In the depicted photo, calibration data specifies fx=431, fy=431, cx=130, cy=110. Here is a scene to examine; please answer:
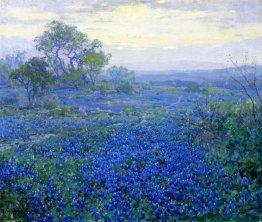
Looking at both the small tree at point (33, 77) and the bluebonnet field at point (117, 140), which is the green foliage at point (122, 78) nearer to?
the bluebonnet field at point (117, 140)

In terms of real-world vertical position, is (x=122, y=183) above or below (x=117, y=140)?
below

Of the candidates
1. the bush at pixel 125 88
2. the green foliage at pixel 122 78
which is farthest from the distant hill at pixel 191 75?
the bush at pixel 125 88

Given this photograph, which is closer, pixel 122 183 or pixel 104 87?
pixel 122 183

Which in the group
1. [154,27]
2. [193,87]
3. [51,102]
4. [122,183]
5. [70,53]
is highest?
[154,27]

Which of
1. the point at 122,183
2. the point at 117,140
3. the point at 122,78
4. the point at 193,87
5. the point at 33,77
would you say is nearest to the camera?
the point at 122,183

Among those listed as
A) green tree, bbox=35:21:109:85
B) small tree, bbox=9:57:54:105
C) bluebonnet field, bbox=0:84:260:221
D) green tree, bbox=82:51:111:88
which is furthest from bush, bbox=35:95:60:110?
bluebonnet field, bbox=0:84:260:221

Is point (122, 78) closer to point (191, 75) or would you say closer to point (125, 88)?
point (125, 88)

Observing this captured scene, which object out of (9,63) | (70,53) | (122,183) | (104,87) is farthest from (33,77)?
(122,183)

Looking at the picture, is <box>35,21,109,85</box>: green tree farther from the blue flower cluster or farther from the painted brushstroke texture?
the blue flower cluster

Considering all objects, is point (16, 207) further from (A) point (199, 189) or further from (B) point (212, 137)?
(B) point (212, 137)

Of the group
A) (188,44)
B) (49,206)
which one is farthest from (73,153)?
(188,44)
